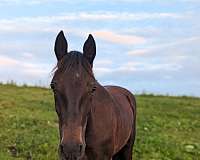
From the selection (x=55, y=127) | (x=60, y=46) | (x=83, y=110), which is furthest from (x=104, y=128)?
(x=55, y=127)

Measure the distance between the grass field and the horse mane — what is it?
4.06 meters

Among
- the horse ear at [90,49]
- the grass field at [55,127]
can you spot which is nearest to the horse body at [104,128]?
the horse ear at [90,49]

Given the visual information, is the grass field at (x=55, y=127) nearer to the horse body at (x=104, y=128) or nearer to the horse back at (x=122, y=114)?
the horse back at (x=122, y=114)

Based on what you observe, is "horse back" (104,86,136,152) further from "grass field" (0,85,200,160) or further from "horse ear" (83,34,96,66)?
"grass field" (0,85,200,160)

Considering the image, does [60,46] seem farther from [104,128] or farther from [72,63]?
[104,128]

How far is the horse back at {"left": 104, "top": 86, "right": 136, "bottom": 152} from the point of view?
6.56 m

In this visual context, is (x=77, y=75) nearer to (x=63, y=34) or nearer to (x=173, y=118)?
(x=63, y=34)

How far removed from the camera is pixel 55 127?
11.7 m

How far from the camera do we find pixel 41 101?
15.1m

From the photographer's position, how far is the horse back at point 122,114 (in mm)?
6563

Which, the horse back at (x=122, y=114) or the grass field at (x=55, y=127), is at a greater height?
the horse back at (x=122, y=114)

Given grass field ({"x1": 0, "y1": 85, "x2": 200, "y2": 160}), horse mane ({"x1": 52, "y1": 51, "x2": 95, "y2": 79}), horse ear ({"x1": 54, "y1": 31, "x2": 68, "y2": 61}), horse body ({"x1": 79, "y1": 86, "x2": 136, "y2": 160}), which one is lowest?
grass field ({"x1": 0, "y1": 85, "x2": 200, "y2": 160})

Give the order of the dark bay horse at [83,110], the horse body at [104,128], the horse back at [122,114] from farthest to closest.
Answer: the horse back at [122,114]
the horse body at [104,128]
the dark bay horse at [83,110]

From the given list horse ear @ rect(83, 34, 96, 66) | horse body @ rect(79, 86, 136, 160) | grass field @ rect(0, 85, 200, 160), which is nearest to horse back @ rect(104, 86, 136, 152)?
horse body @ rect(79, 86, 136, 160)
